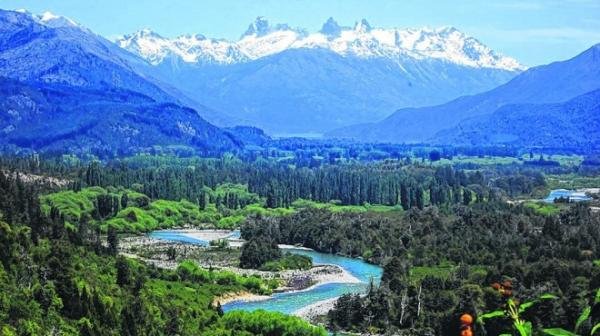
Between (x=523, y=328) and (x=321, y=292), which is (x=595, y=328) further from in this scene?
(x=321, y=292)

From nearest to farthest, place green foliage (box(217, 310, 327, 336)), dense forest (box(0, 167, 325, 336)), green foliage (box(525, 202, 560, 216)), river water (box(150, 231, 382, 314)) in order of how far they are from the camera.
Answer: dense forest (box(0, 167, 325, 336)) → green foliage (box(217, 310, 327, 336)) → river water (box(150, 231, 382, 314)) → green foliage (box(525, 202, 560, 216))

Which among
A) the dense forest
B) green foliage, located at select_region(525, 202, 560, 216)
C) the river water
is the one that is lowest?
the river water

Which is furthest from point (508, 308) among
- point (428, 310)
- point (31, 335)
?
point (428, 310)

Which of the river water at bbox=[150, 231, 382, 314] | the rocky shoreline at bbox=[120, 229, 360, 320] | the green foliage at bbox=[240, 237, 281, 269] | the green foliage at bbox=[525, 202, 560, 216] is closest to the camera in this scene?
the river water at bbox=[150, 231, 382, 314]

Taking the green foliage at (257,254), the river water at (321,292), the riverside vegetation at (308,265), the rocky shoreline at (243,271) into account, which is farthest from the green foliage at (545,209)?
the green foliage at (257,254)

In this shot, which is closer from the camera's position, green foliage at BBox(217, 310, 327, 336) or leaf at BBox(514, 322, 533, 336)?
leaf at BBox(514, 322, 533, 336)

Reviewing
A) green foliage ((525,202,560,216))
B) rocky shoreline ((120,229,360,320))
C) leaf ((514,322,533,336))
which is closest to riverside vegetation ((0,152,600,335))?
leaf ((514,322,533,336))

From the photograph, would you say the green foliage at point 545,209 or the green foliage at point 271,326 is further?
the green foliage at point 545,209

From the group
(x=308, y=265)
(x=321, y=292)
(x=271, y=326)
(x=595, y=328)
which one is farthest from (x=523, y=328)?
(x=308, y=265)

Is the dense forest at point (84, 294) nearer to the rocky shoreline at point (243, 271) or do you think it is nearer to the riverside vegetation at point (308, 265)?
the riverside vegetation at point (308, 265)

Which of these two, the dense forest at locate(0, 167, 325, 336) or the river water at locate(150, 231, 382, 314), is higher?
the dense forest at locate(0, 167, 325, 336)

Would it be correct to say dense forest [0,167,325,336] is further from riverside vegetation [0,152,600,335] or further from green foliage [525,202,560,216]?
green foliage [525,202,560,216]
